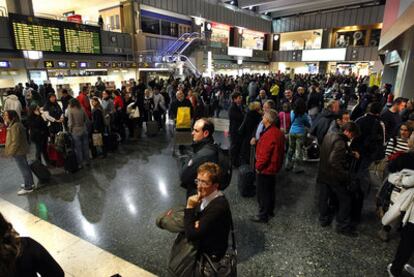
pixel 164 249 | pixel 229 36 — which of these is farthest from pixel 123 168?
pixel 229 36

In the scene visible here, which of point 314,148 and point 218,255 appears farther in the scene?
point 314,148

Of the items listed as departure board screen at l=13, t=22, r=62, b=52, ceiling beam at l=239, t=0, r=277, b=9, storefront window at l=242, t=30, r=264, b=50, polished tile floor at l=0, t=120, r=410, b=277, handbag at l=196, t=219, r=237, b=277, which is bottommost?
polished tile floor at l=0, t=120, r=410, b=277

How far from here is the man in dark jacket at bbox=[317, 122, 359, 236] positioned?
2.90 m

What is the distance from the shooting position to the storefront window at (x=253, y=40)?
97.3ft

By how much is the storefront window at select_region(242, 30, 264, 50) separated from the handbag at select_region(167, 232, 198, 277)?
30707mm

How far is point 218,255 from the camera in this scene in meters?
1.64

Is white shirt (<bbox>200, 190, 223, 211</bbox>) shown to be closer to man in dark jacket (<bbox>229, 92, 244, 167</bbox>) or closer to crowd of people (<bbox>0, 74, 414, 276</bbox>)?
crowd of people (<bbox>0, 74, 414, 276</bbox>)

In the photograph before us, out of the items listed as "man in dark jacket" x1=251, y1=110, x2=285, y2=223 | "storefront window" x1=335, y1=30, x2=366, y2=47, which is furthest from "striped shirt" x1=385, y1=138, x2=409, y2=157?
"storefront window" x1=335, y1=30, x2=366, y2=47

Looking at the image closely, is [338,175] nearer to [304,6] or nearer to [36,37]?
[36,37]

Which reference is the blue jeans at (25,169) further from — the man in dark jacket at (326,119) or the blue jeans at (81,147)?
the man in dark jacket at (326,119)

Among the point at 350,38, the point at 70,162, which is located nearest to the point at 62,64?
the point at 70,162

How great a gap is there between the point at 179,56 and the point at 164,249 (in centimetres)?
1648

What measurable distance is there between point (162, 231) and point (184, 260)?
5.94ft

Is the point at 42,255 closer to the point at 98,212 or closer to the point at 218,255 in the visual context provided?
the point at 218,255
